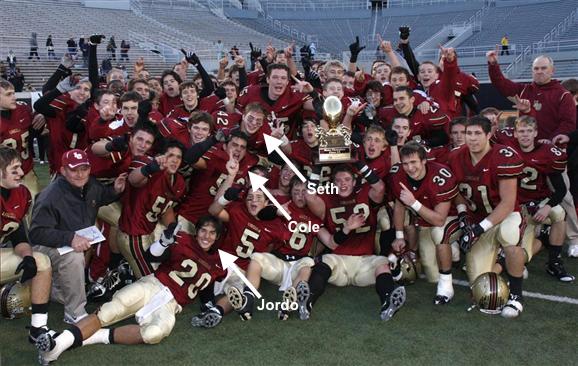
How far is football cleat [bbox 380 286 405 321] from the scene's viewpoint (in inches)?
172

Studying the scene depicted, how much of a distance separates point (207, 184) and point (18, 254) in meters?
1.82

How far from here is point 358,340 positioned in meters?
4.04

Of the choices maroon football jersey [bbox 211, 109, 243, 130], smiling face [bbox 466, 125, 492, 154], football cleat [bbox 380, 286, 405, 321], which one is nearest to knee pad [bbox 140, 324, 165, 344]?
football cleat [bbox 380, 286, 405, 321]

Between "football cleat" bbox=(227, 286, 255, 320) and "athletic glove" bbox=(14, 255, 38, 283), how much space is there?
1.34 metres

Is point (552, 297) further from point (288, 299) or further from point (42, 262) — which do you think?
point (42, 262)

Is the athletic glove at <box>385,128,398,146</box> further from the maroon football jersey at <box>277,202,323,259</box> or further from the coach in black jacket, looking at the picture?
the coach in black jacket

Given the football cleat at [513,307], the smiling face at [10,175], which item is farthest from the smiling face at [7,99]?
the football cleat at [513,307]

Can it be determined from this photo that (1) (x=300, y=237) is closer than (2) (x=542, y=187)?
Yes

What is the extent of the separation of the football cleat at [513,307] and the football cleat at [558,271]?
876mm

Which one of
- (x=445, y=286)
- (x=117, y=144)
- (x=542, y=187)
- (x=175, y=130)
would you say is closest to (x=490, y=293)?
(x=445, y=286)

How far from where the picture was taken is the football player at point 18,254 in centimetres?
394

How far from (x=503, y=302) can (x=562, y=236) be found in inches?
52.9

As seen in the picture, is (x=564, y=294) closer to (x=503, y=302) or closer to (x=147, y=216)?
(x=503, y=302)

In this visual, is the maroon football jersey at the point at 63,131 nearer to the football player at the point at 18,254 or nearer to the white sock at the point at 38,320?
the football player at the point at 18,254
